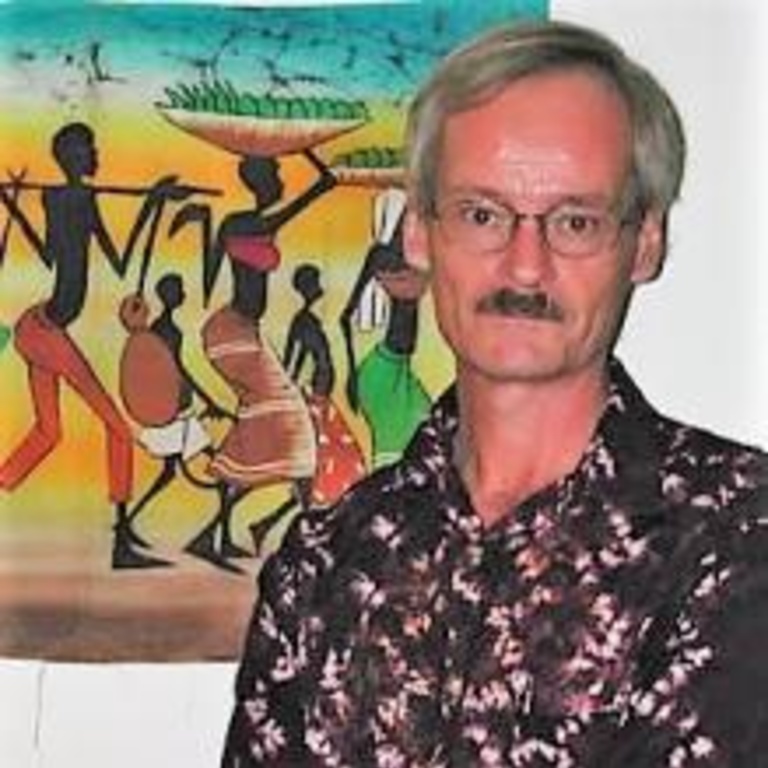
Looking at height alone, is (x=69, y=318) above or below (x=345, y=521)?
above

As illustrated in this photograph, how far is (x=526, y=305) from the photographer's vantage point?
3.42 feet

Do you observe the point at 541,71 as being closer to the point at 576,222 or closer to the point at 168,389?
the point at 576,222

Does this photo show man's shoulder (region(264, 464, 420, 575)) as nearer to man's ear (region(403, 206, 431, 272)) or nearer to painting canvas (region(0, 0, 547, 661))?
painting canvas (region(0, 0, 547, 661))

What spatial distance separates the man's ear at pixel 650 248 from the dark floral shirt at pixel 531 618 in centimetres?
6

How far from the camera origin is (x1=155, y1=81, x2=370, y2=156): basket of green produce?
113 centimetres

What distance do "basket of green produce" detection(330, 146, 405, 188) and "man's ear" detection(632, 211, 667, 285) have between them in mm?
148

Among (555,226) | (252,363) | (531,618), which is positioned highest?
(555,226)

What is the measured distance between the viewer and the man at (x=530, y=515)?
1013 millimetres

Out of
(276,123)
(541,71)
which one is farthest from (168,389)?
(541,71)

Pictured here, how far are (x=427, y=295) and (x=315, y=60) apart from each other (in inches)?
6.3

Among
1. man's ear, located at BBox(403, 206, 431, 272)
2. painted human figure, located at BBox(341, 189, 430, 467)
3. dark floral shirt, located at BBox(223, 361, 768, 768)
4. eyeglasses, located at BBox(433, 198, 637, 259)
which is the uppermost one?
eyeglasses, located at BBox(433, 198, 637, 259)

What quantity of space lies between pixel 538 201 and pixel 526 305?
59 millimetres

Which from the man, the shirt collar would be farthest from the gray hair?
the shirt collar

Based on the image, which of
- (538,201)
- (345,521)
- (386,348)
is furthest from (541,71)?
(345,521)
